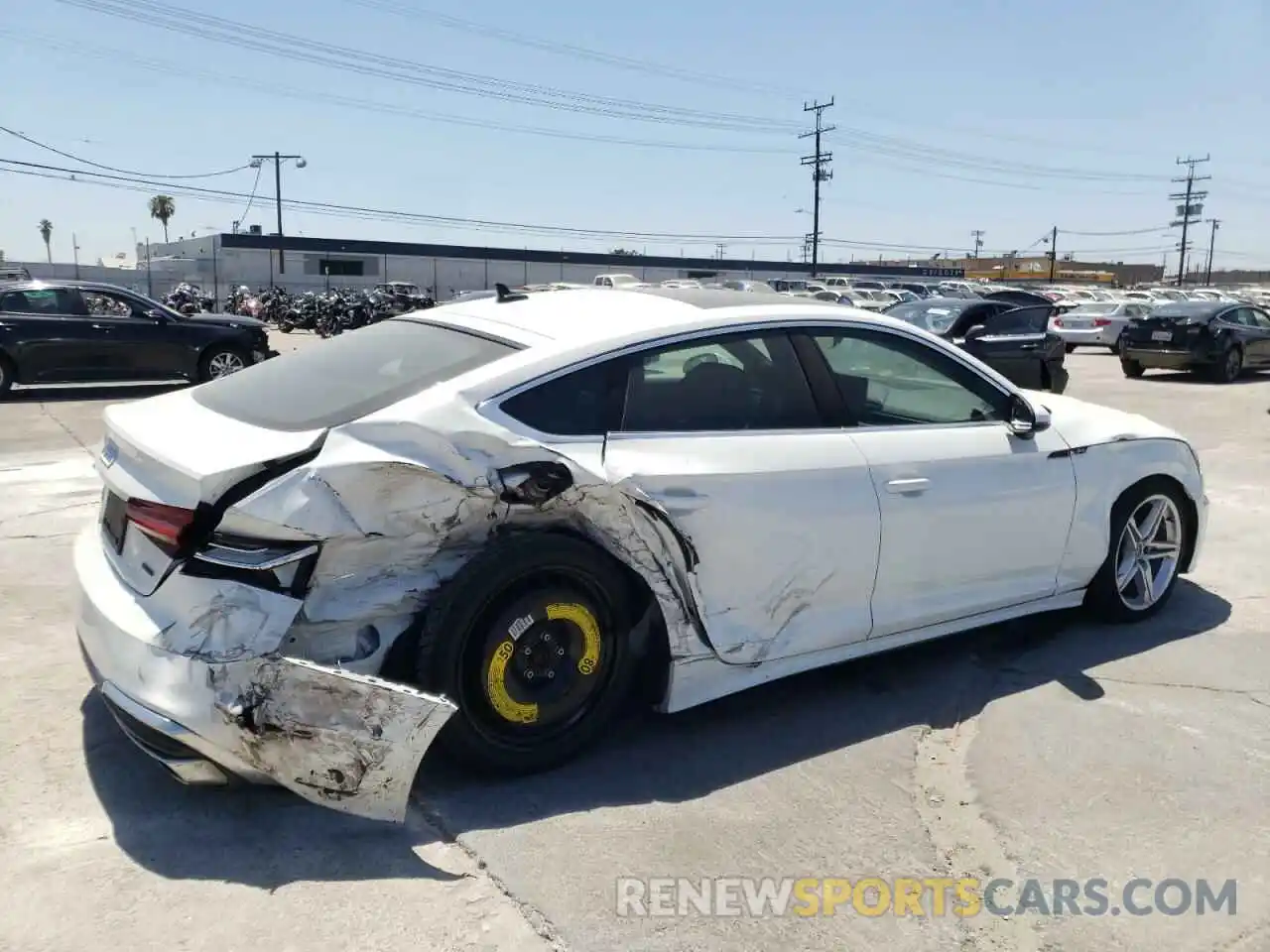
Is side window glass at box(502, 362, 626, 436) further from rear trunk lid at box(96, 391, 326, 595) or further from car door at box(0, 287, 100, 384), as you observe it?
car door at box(0, 287, 100, 384)

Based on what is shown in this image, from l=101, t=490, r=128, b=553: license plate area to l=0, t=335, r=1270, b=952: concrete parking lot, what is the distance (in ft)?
2.38

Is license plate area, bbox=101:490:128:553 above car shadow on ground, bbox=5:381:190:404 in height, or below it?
above

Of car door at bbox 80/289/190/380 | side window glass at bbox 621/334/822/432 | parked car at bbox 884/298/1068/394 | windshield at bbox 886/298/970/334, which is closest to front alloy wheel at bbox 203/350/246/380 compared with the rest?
car door at bbox 80/289/190/380

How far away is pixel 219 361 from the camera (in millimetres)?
14531

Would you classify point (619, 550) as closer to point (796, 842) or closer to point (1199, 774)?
point (796, 842)

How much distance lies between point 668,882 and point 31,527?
5.33 meters

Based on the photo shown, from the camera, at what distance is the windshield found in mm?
13336

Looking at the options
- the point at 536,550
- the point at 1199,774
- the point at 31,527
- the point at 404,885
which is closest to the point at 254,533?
the point at 536,550

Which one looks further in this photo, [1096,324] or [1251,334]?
[1096,324]

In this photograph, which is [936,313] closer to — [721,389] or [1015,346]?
[1015,346]

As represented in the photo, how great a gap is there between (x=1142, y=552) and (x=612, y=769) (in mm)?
2936

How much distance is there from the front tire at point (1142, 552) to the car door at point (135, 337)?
42.4ft

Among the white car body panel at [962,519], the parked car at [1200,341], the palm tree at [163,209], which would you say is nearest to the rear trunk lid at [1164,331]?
the parked car at [1200,341]

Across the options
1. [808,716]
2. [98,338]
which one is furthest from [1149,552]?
[98,338]
